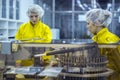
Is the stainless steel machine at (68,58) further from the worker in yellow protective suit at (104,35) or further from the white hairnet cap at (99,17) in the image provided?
the white hairnet cap at (99,17)

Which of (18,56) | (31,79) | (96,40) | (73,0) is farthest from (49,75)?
(73,0)

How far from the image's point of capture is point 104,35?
173cm

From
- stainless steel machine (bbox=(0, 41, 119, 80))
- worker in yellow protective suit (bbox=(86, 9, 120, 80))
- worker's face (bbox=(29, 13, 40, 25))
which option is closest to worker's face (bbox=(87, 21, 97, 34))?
worker in yellow protective suit (bbox=(86, 9, 120, 80))

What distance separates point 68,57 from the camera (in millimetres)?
1467

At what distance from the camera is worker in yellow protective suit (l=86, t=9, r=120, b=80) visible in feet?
5.29

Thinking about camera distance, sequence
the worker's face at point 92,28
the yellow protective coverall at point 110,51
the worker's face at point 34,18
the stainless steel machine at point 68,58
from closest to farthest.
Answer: the stainless steel machine at point 68,58 → the yellow protective coverall at point 110,51 → the worker's face at point 92,28 → the worker's face at point 34,18

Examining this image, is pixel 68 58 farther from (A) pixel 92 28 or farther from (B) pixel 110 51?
(A) pixel 92 28

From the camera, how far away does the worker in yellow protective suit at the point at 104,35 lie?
1611 millimetres

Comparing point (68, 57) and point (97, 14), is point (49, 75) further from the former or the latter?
point (97, 14)

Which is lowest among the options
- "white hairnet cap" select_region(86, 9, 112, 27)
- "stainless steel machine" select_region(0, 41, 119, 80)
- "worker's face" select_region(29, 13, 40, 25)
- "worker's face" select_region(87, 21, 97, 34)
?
"stainless steel machine" select_region(0, 41, 119, 80)

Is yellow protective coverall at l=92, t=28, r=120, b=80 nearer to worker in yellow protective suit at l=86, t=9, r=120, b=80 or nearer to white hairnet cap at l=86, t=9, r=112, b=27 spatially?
worker in yellow protective suit at l=86, t=9, r=120, b=80

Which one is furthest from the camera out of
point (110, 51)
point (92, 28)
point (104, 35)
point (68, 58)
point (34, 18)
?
point (34, 18)

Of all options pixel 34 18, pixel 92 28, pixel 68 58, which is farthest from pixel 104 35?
pixel 34 18

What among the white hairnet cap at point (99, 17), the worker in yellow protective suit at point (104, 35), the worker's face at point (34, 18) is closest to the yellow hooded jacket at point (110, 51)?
the worker in yellow protective suit at point (104, 35)
